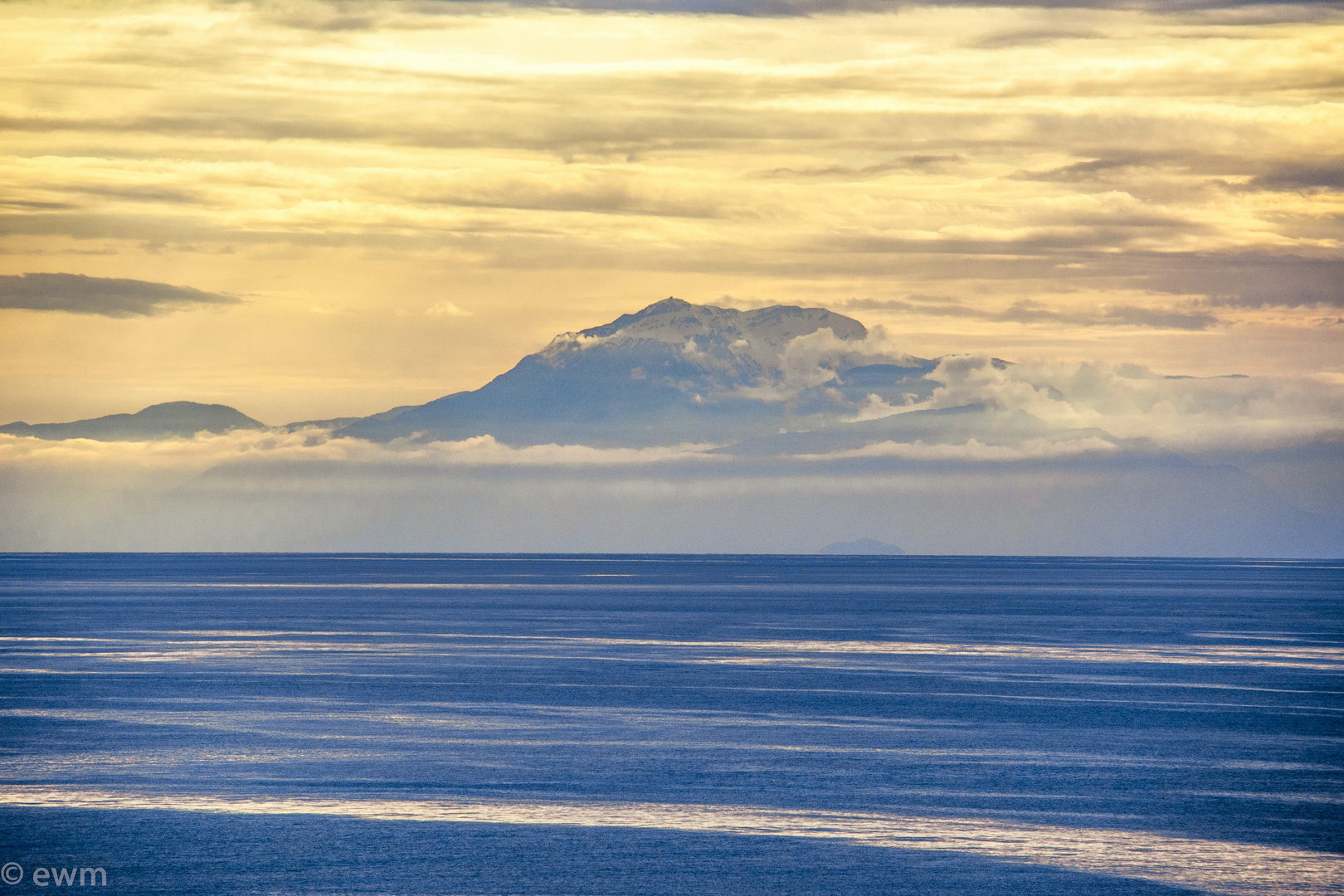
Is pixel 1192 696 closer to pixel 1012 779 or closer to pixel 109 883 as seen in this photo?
pixel 1012 779

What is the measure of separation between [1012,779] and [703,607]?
117 m

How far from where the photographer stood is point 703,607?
511 feet

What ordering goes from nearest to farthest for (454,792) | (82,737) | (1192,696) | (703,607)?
(454,792), (82,737), (1192,696), (703,607)

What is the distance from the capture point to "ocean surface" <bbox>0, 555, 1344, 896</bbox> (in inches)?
1139

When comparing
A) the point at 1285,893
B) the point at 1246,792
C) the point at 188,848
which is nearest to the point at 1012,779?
the point at 1246,792

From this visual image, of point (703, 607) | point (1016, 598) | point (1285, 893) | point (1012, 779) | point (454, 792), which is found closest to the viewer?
point (1285, 893)

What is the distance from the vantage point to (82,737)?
46.1 meters

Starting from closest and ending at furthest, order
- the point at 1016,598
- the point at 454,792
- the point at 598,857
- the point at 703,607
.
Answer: the point at 598,857 < the point at 454,792 < the point at 703,607 < the point at 1016,598

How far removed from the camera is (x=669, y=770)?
131 ft

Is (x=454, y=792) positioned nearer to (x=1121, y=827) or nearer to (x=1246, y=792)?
(x=1121, y=827)

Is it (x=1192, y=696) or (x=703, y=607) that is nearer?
(x=1192, y=696)

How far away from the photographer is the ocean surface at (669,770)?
94.9ft

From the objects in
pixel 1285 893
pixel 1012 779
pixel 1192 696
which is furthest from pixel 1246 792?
pixel 1192 696

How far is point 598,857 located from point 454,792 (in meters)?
7.47
